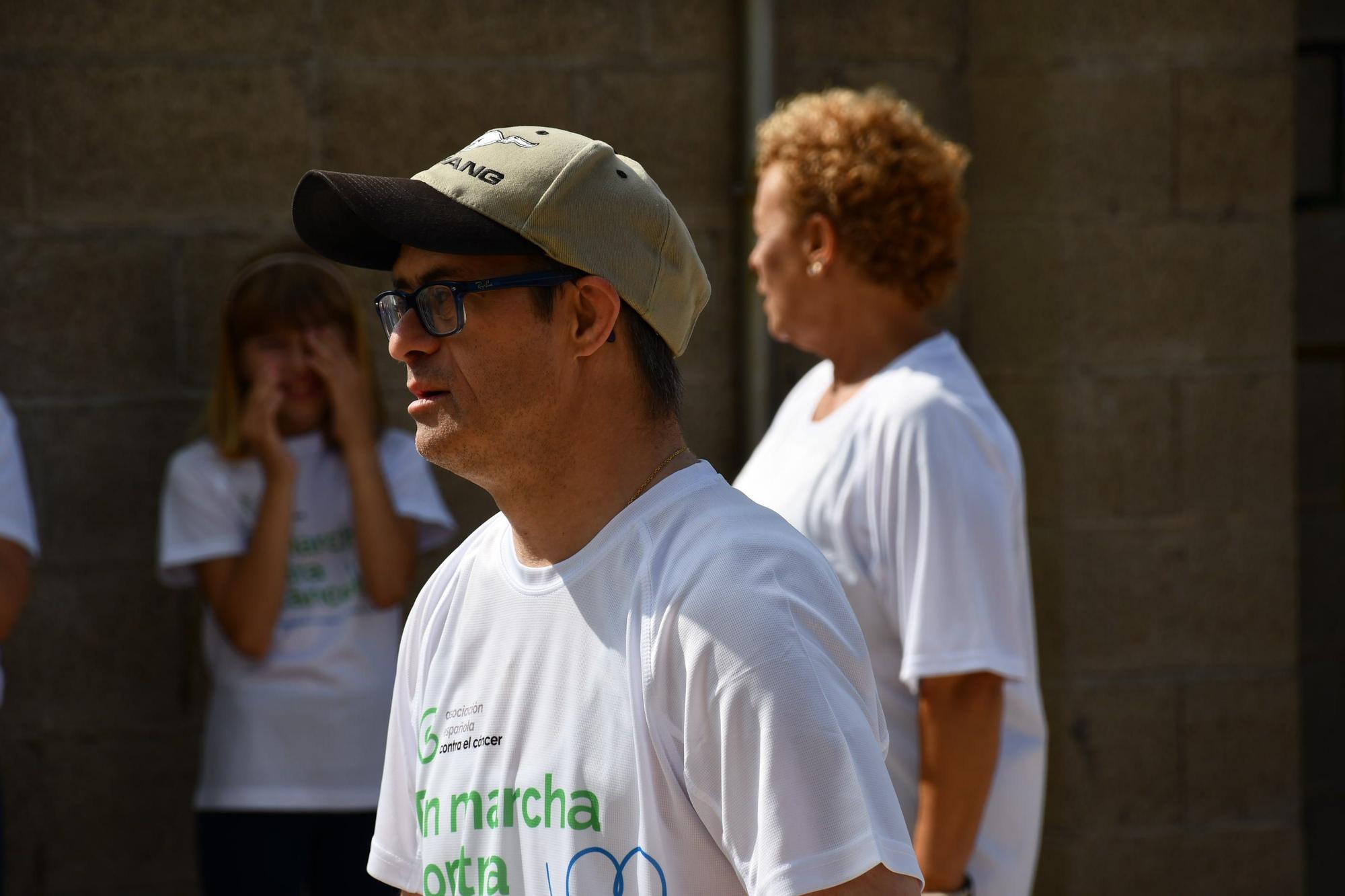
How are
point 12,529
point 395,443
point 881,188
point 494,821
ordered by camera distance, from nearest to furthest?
point 494,821 → point 881,188 → point 12,529 → point 395,443

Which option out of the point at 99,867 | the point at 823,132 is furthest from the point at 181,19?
the point at 99,867

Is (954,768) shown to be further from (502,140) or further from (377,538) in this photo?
(377,538)

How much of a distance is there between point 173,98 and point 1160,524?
2644 millimetres

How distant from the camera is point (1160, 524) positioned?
11.6ft

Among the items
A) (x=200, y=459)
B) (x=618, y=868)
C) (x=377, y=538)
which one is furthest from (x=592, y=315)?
(x=200, y=459)

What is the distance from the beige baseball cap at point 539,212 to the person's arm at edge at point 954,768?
842 mm

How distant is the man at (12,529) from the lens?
269 centimetres

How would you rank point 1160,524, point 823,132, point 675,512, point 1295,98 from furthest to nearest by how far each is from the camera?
1. point 1295,98
2. point 1160,524
3. point 823,132
4. point 675,512

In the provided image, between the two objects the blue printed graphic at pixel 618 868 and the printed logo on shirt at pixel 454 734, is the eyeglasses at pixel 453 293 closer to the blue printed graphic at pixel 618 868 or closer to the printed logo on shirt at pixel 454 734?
the printed logo on shirt at pixel 454 734

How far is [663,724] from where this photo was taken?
50.4 inches

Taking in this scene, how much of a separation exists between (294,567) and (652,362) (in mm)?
1722

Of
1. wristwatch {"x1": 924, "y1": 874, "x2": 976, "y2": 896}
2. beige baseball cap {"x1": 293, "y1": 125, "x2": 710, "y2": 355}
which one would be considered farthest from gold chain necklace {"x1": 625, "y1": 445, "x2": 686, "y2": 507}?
wristwatch {"x1": 924, "y1": 874, "x2": 976, "y2": 896}

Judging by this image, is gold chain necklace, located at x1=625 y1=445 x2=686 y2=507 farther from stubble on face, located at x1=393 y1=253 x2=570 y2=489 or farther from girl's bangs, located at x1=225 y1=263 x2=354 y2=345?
girl's bangs, located at x1=225 y1=263 x2=354 y2=345

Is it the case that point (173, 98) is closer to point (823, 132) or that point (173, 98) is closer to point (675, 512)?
point (823, 132)
